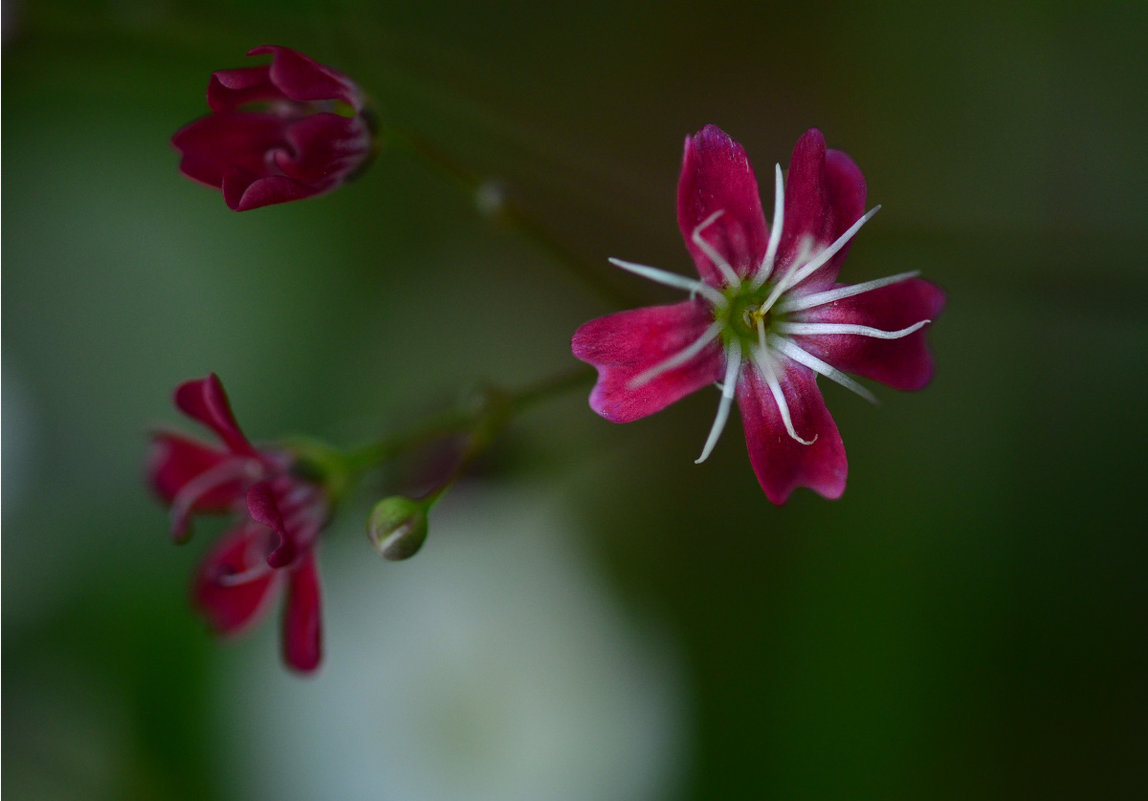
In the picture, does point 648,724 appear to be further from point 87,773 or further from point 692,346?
point 692,346

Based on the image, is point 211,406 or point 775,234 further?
point 211,406

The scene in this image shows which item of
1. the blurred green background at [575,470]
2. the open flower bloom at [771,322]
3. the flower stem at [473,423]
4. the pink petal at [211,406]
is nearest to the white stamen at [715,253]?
the open flower bloom at [771,322]

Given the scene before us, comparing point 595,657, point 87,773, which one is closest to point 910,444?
point 595,657

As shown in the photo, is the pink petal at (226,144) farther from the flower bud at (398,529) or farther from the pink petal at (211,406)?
the flower bud at (398,529)

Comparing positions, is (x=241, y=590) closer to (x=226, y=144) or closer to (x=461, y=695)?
(x=226, y=144)

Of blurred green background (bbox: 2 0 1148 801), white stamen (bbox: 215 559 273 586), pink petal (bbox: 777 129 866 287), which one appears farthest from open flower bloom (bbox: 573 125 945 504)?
blurred green background (bbox: 2 0 1148 801)

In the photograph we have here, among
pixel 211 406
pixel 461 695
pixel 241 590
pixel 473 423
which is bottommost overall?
pixel 461 695

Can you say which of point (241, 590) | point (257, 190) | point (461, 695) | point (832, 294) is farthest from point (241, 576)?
point (461, 695)
